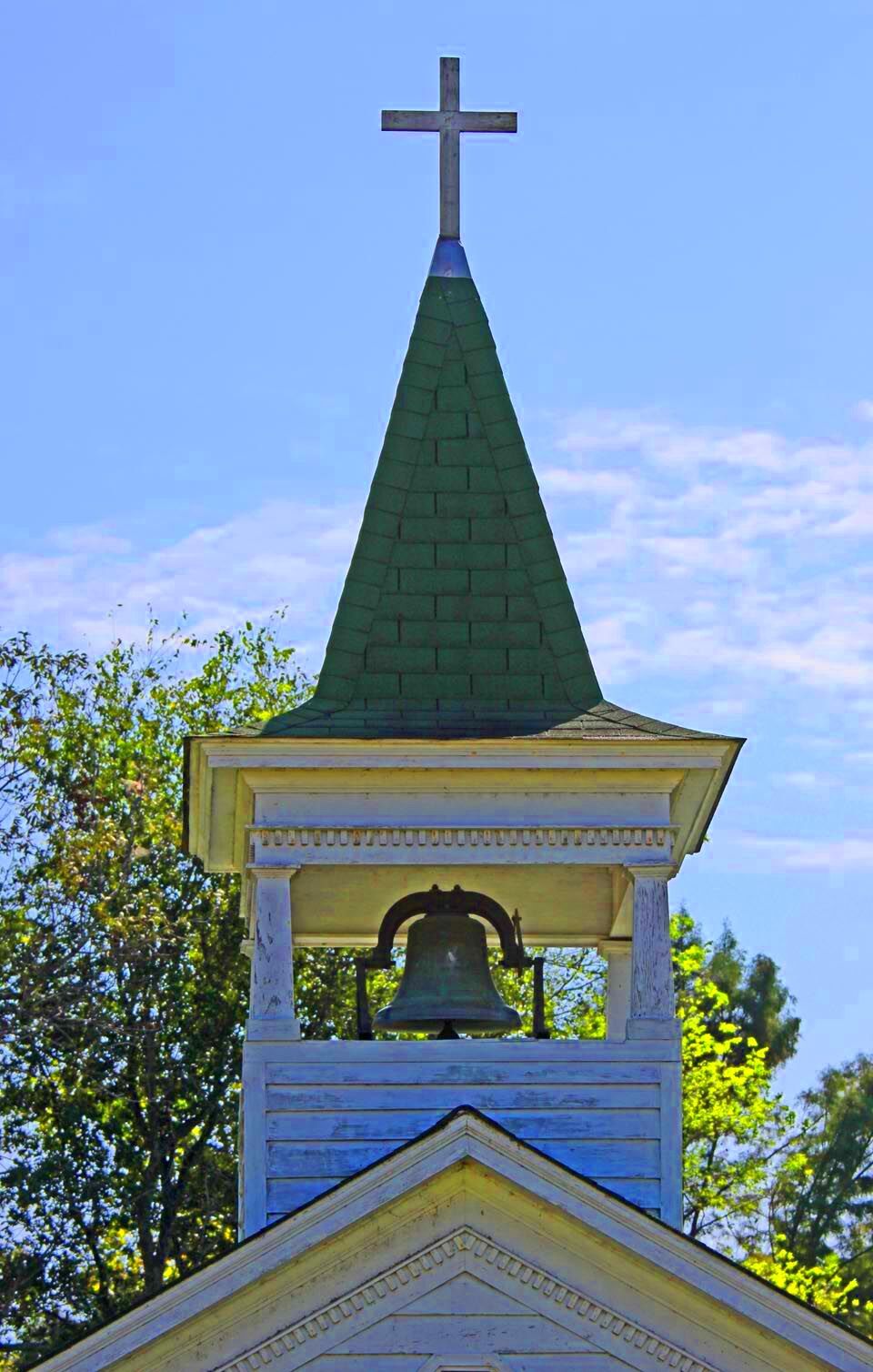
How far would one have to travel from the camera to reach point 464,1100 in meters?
12.6

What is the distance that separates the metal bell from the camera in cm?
1338

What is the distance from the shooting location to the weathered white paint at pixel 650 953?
A: 12945mm

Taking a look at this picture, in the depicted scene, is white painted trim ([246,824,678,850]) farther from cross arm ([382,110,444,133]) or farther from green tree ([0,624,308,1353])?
green tree ([0,624,308,1353])

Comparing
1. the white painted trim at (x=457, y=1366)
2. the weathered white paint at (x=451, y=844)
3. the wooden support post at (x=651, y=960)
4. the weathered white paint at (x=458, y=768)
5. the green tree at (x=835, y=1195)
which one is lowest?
the white painted trim at (x=457, y=1366)

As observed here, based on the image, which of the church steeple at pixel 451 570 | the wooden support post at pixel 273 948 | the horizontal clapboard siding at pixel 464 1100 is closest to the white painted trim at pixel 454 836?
the wooden support post at pixel 273 948

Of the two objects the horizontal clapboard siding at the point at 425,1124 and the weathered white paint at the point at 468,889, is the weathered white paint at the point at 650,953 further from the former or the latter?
the weathered white paint at the point at 468,889

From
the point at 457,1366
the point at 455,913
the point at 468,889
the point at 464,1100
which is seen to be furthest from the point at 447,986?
the point at 457,1366

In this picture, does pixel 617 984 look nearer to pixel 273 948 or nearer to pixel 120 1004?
pixel 273 948

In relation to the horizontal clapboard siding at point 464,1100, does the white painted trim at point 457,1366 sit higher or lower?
lower

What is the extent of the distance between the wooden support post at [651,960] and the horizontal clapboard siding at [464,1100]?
28 cm

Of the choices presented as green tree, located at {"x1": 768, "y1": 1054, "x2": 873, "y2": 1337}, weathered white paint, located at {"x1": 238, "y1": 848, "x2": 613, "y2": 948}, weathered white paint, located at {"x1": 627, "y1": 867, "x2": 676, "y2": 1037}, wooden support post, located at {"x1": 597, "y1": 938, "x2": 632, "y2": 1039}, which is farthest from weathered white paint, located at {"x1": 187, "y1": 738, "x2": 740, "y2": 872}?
green tree, located at {"x1": 768, "y1": 1054, "x2": 873, "y2": 1337}

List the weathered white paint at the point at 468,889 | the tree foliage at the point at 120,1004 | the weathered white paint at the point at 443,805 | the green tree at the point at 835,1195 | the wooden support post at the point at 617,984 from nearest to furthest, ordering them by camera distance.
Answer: the weathered white paint at the point at 443,805
the weathered white paint at the point at 468,889
the wooden support post at the point at 617,984
the tree foliage at the point at 120,1004
the green tree at the point at 835,1195

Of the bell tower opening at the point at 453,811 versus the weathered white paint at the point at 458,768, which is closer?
the bell tower opening at the point at 453,811

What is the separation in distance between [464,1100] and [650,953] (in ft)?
4.17
